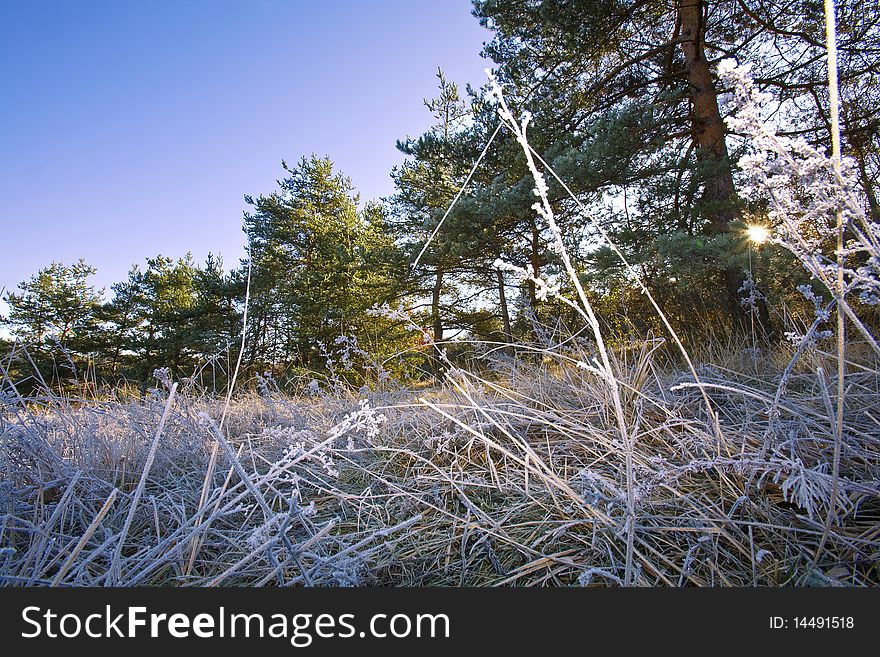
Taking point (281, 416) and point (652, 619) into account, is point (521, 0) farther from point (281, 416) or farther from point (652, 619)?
point (652, 619)

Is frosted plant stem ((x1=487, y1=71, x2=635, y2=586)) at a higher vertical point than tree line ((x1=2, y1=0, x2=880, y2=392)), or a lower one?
lower

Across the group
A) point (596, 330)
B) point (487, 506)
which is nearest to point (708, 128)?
point (487, 506)

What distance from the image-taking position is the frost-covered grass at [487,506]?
93 centimetres

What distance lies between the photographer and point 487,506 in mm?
1314

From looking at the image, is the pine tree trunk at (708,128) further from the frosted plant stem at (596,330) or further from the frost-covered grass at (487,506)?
the frosted plant stem at (596,330)

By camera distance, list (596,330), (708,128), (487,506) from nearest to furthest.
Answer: (596,330)
(487,506)
(708,128)

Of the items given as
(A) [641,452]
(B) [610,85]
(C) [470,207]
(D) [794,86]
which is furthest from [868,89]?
(A) [641,452]

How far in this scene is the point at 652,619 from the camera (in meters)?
0.82

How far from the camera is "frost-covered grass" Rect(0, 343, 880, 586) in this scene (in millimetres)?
934

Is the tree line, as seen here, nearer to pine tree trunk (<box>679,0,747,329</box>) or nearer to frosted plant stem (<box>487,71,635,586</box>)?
pine tree trunk (<box>679,0,747,329</box>)

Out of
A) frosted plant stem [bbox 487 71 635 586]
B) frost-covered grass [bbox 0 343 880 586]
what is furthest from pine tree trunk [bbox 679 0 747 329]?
frosted plant stem [bbox 487 71 635 586]

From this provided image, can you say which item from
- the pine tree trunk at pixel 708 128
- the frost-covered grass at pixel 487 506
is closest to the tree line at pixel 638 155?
the pine tree trunk at pixel 708 128

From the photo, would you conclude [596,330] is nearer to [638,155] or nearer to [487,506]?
[487,506]

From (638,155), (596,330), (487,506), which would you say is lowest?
(487,506)
